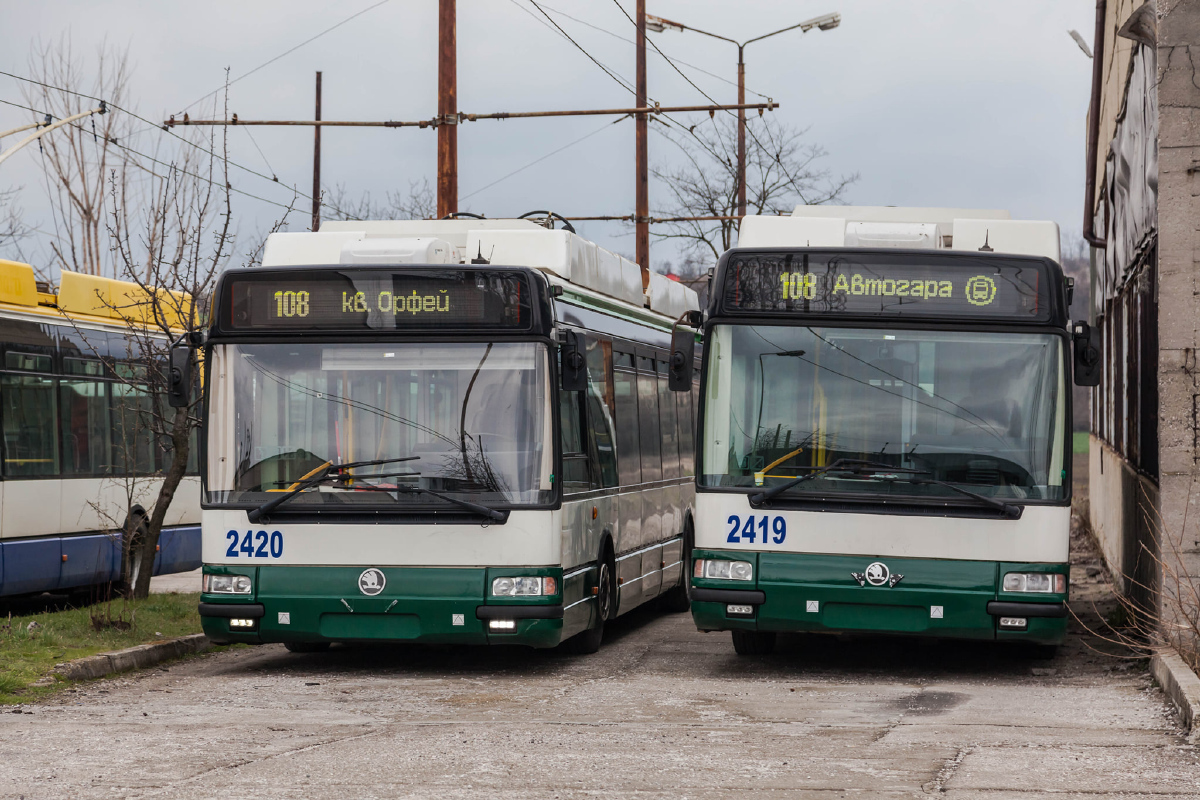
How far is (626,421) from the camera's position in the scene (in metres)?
14.4

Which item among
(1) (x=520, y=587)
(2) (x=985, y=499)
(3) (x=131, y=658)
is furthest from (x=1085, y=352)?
(3) (x=131, y=658)

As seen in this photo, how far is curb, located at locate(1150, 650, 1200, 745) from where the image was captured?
900 cm

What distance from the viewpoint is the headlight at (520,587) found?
37.3 ft

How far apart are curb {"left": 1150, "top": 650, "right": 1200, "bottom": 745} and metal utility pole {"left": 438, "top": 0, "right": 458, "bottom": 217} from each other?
9.50 m

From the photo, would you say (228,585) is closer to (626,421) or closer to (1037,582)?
(626,421)

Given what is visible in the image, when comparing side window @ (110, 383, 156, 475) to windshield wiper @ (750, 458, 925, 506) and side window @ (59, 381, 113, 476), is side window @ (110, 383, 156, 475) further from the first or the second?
windshield wiper @ (750, 458, 925, 506)

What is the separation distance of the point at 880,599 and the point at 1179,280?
3.10 m

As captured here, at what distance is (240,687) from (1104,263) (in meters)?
16.7

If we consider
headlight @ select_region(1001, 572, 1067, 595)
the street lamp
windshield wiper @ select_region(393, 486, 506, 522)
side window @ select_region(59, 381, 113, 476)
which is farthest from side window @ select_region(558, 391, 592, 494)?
the street lamp

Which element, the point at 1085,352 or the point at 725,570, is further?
the point at 725,570

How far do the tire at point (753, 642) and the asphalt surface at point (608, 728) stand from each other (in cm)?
13

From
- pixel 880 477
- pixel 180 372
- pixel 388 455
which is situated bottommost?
pixel 880 477

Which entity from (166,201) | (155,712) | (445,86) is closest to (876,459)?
(155,712)

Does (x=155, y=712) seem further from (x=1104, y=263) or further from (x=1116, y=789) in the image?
(x=1104, y=263)
